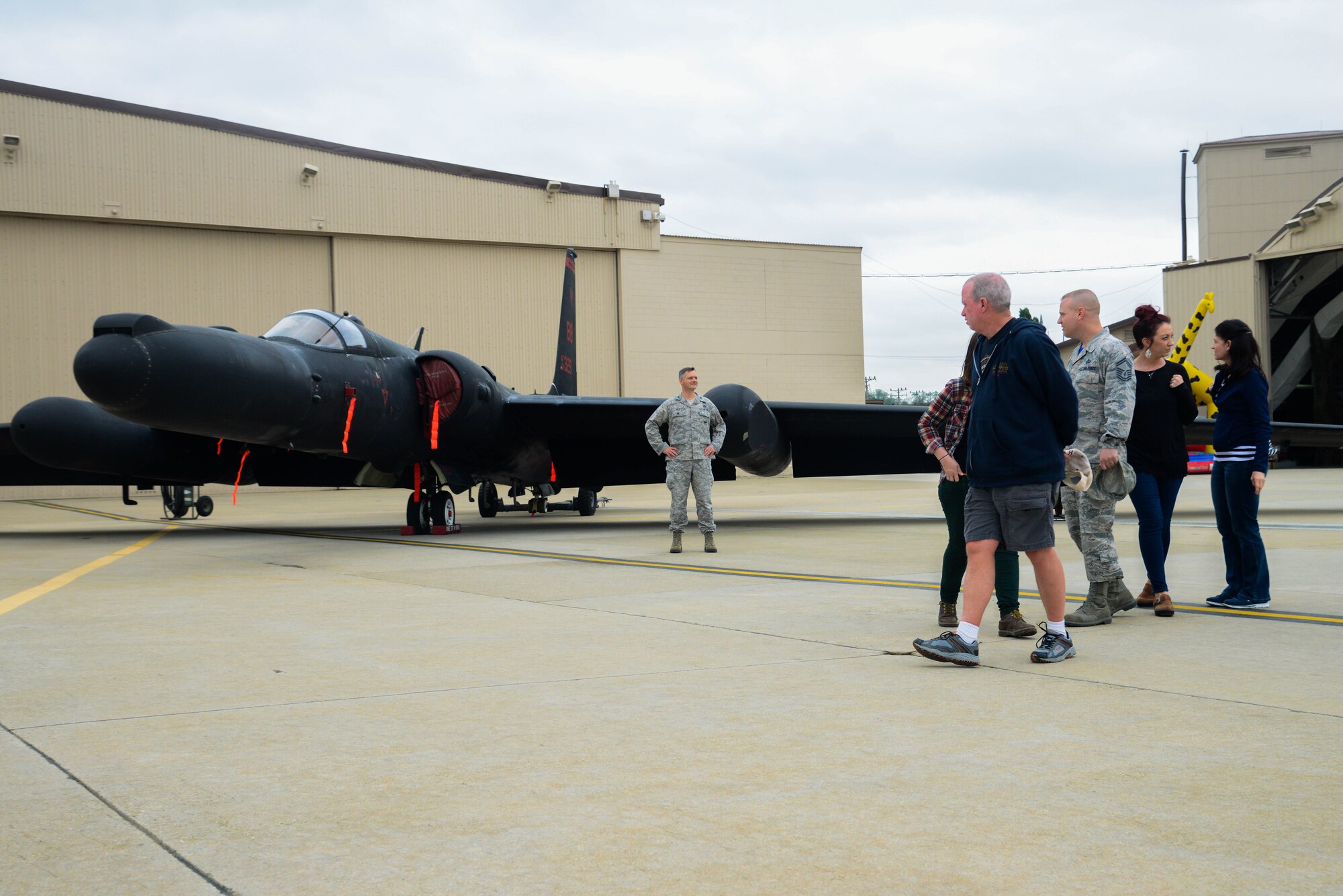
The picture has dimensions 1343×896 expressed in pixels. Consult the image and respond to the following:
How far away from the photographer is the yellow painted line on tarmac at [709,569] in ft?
20.3

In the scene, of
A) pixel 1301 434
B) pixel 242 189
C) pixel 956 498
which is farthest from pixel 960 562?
pixel 242 189

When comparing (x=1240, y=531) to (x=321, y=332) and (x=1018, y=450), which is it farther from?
(x=321, y=332)

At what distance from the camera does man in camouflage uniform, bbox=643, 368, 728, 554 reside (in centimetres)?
1078

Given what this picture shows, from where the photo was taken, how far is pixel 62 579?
28.9ft

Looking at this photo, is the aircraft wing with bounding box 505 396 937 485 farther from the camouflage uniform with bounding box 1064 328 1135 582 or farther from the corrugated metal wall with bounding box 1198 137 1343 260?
the corrugated metal wall with bounding box 1198 137 1343 260

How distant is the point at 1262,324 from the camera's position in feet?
128

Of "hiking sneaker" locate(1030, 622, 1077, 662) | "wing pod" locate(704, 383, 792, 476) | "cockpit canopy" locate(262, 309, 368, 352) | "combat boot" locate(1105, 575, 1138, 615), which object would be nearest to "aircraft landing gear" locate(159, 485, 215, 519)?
"cockpit canopy" locate(262, 309, 368, 352)

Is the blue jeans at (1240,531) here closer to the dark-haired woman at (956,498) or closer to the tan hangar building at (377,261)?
the dark-haired woman at (956,498)

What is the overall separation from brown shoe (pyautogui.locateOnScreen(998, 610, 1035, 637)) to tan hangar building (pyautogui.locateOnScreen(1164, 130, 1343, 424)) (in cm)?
3552

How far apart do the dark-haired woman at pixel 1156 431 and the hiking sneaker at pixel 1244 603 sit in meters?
0.30

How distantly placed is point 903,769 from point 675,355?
118 ft

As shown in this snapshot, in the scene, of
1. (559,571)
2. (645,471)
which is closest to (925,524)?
(645,471)

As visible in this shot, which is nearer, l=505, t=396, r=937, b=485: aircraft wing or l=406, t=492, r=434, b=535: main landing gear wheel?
l=406, t=492, r=434, b=535: main landing gear wheel

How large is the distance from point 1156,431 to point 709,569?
378 cm
